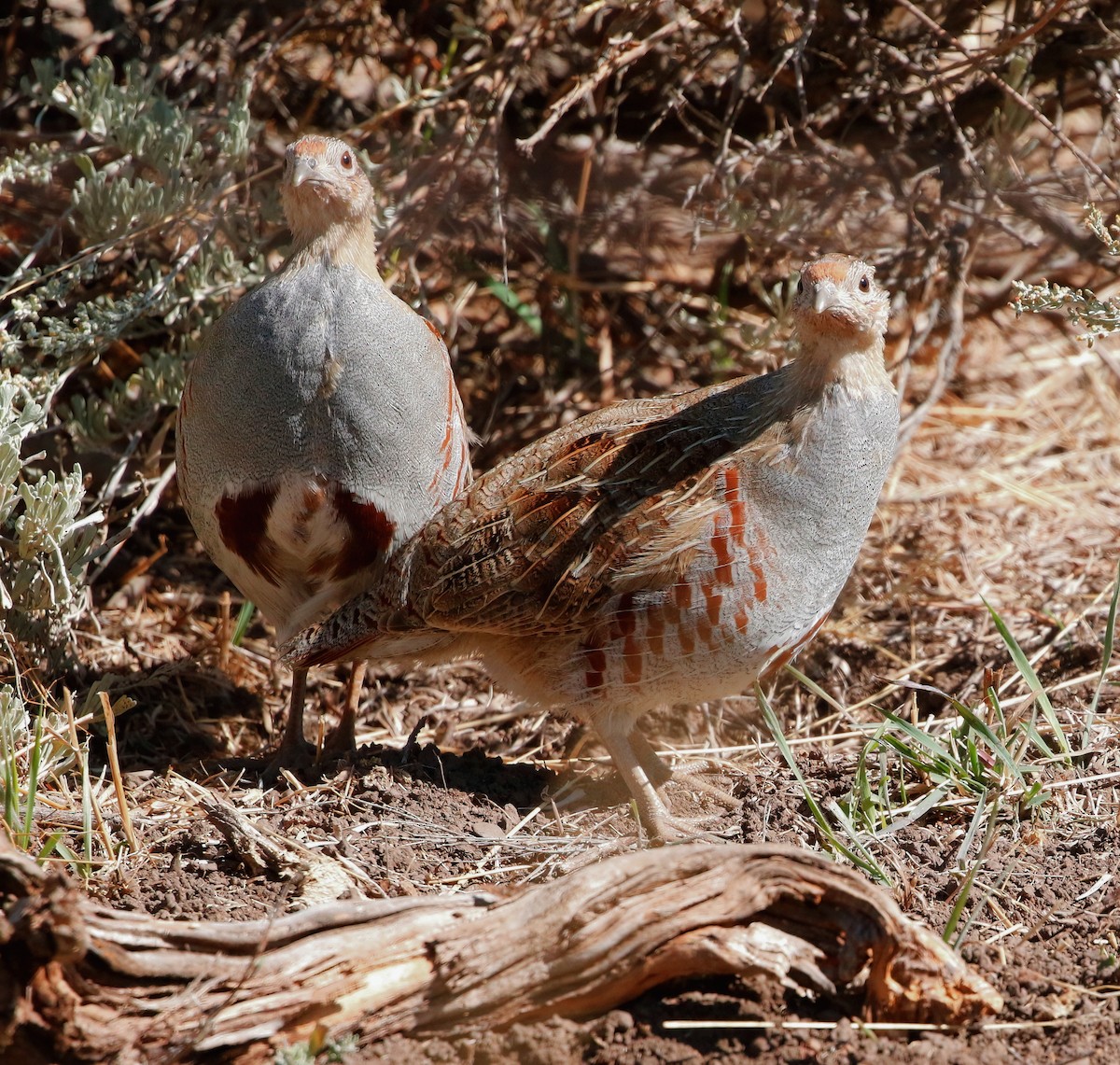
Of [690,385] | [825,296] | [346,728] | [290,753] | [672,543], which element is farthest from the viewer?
[690,385]

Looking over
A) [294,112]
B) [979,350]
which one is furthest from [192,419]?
[979,350]

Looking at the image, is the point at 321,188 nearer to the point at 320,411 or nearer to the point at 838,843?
the point at 320,411

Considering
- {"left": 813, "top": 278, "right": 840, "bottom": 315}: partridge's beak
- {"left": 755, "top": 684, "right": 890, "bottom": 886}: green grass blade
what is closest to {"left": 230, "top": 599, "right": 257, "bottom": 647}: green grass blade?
{"left": 755, "top": 684, "right": 890, "bottom": 886}: green grass blade

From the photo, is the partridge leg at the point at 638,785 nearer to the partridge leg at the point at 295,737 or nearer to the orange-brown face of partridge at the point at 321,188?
the partridge leg at the point at 295,737

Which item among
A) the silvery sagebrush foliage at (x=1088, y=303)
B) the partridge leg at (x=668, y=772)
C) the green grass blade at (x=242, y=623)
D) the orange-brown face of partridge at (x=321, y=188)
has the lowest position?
the partridge leg at (x=668, y=772)

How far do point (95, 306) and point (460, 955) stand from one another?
3.10 meters

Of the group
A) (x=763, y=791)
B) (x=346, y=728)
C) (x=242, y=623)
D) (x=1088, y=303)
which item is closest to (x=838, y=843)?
(x=763, y=791)

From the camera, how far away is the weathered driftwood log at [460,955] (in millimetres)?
2500

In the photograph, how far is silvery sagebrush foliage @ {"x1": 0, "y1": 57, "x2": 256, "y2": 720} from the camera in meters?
4.32

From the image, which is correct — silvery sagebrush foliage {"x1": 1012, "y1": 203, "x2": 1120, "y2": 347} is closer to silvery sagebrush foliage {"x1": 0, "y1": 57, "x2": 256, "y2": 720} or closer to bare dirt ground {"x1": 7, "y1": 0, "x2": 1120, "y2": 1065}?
bare dirt ground {"x1": 7, "y1": 0, "x2": 1120, "y2": 1065}

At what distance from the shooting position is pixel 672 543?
3.80m

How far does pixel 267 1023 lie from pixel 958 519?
4.17 metres

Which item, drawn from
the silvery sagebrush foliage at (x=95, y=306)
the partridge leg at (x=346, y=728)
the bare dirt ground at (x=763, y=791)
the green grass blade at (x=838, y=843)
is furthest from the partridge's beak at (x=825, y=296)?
the silvery sagebrush foliage at (x=95, y=306)

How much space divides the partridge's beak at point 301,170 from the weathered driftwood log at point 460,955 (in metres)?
2.27
